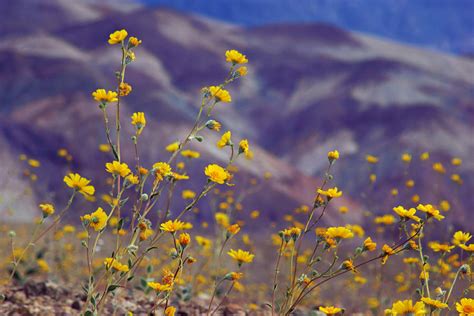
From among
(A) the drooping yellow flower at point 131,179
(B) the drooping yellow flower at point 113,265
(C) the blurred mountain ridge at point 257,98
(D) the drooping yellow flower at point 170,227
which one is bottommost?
(B) the drooping yellow flower at point 113,265

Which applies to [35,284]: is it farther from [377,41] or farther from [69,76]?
[377,41]

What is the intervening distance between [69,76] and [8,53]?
299 inches

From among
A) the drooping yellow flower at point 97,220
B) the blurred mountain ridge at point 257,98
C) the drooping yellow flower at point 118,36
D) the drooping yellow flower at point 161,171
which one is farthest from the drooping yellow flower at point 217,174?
the blurred mountain ridge at point 257,98

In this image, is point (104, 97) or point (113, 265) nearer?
point (113, 265)

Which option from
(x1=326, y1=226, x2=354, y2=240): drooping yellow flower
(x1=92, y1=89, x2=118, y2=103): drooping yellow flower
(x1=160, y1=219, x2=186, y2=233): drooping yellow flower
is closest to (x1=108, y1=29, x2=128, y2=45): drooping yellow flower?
(x1=92, y1=89, x2=118, y2=103): drooping yellow flower

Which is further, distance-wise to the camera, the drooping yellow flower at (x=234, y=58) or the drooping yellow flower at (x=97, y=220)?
the drooping yellow flower at (x=234, y=58)

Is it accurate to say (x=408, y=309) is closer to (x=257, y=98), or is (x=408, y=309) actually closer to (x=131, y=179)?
(x=131, y=179)

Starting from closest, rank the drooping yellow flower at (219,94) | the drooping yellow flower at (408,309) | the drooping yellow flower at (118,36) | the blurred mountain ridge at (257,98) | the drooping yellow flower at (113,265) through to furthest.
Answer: the drooping yellow flower at (408,309)
the drooping yellow flower at (113,265)
the drooping yellow flower at (118,36)
the drooping yellow flower at (219,94)
the blurred mountain ridge at (257,98)

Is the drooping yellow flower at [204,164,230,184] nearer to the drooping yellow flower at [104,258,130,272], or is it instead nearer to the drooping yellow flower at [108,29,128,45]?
the drooping yellow flower at [104,258,130,272]

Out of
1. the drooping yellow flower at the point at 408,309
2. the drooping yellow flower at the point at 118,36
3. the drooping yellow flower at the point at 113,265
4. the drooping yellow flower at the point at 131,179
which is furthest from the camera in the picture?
the drooping yellow flower at the point at 118,36

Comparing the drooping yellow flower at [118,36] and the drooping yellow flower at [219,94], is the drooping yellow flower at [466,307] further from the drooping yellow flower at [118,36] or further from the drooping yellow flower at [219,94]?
the drooping yellow flower at [118,36]

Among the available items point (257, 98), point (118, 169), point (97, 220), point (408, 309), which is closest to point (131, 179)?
point (118, 169)

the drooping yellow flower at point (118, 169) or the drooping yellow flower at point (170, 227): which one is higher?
the drooping yellow flower at point (118, 169)

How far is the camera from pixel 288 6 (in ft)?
464
